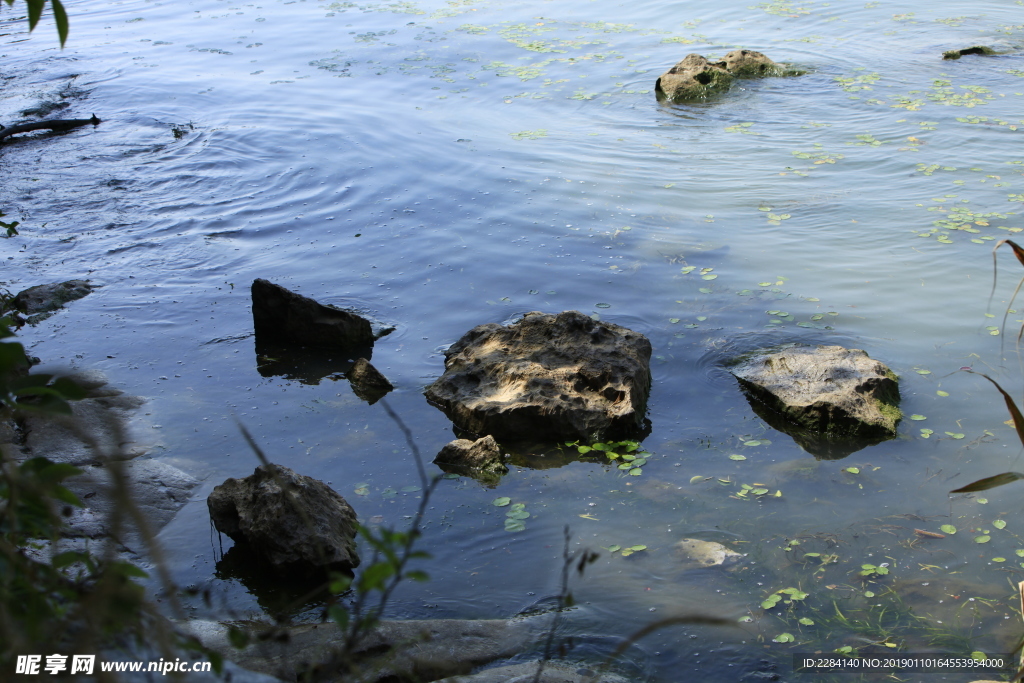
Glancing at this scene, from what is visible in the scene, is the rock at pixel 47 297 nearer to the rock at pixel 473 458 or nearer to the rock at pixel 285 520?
the rock at pixel 285 520

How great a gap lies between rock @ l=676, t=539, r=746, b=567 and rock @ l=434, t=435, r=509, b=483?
1.29m

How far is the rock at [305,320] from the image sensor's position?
678 cm

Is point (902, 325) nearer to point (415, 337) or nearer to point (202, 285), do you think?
point (415, 337)

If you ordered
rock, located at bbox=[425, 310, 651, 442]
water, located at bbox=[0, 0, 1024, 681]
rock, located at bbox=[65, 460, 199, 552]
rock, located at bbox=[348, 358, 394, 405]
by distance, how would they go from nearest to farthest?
1. water, located at bbox=[0, 0, 1024, 681]
2. rock, located at bbox=[65, 460, 199, 552]
3. rock, located at bbox=[425, 310, 651, 442]
4. rock, located at bbox=[348, 358, 394, 405]

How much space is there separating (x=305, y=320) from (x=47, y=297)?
2839 mm

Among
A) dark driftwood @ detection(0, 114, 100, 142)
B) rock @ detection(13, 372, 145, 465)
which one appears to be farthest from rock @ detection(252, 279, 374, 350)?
dark driftwood @ detection(0, 114, 100, 142)

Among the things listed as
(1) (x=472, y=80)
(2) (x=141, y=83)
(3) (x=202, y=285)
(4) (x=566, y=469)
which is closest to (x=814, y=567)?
(4) (x=566, y=469)

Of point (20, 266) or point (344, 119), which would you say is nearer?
point (20, 266)

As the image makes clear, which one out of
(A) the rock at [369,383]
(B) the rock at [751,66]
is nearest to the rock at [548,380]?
(A) the rock at [369,383]

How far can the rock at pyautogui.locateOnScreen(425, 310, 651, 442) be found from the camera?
562 cm

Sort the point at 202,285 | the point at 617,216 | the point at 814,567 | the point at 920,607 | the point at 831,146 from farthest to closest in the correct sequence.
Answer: the point at 831,146 < the point at 617,216 < the point at 202,285 < the point at 814,567 < the point at 920,607

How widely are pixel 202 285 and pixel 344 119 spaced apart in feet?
18.1

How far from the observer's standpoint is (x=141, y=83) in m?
15.3

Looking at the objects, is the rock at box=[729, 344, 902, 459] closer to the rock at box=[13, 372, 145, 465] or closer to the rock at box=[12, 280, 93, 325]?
the rock at box=[13, 372, 145, 465]
